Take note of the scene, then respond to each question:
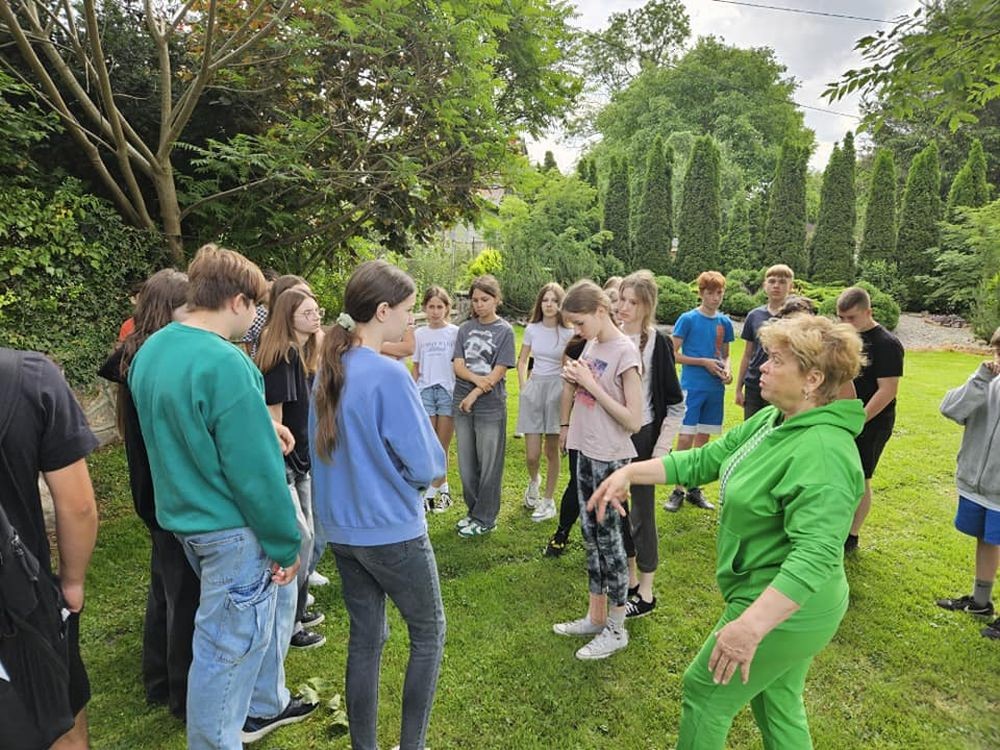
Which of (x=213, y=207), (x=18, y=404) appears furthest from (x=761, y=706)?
(x=213, y=207)

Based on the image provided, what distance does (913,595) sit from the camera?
12.3 ft

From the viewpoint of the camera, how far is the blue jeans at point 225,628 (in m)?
1.89

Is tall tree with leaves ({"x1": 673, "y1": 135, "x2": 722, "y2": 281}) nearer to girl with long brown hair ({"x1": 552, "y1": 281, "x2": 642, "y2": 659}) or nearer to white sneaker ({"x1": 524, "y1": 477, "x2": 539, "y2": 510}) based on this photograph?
white sneaker ({"x1": 524, "y1": 477, "x2": 539, "y2": 510})

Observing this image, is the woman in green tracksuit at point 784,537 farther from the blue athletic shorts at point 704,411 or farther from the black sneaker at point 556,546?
the blue athletic shorts at point 704,411

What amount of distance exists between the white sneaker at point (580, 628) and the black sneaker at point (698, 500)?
223 cm

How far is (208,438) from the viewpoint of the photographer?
5.87 ft

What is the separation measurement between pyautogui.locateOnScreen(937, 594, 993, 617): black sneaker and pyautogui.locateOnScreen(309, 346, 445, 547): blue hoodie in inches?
142

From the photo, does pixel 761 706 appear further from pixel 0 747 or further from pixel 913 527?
pixel 913 527

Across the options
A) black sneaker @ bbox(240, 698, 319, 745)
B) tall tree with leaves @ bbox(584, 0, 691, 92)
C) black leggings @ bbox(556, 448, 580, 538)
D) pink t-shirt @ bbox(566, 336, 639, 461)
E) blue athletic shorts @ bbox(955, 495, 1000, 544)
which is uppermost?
tall tree with leaves @ bbox(584, 0, 691, 92)

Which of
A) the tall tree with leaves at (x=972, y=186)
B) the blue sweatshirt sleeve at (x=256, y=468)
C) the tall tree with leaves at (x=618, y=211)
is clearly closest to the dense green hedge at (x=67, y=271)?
the blue sweatshirt sleeve at (x=256, y=468)

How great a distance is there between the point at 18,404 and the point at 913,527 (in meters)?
5.89

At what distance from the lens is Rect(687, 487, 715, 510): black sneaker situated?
5.12 metres

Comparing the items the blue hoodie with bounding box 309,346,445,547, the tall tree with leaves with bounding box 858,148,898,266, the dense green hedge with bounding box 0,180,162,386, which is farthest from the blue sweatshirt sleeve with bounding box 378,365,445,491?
the tall tree with leaves with bounding box 858,148,898,266

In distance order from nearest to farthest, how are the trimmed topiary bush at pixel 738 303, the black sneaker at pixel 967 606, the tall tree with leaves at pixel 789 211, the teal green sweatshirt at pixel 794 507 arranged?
the teal green sweatshirt at pixel 794 507
the black sneaker at pixel 967 606
the trimmed topiary bush at pixel 738 303
the tall tree with leaves at pixel 789 211
